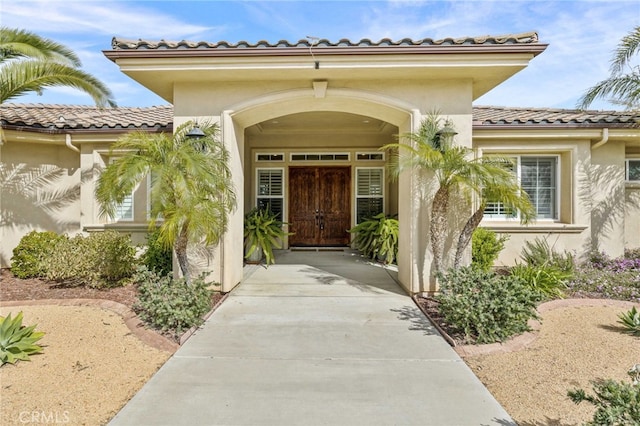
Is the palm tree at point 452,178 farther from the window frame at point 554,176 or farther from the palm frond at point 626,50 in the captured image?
the palm frond at point 626,50

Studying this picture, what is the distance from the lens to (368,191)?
1223cm

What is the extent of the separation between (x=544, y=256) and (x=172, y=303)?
8.35 m

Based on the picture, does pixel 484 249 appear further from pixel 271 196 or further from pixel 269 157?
pixel 269 157

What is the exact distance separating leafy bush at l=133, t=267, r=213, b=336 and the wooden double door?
6840 mm

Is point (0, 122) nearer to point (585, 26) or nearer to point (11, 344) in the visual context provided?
point (11, 344)

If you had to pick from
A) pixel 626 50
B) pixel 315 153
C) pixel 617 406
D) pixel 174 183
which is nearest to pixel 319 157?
pixel 315 153

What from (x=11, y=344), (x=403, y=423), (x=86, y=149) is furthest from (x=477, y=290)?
(x=86, y=149)

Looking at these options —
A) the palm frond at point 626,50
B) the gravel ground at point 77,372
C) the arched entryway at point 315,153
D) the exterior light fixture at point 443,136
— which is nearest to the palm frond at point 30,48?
the arched entryway at point 315,153

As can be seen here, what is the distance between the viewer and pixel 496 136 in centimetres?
891

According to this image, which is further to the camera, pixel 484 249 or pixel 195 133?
pixel 484 249

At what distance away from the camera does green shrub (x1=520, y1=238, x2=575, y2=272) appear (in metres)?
8.09

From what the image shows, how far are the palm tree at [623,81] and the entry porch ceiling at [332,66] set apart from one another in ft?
11.9

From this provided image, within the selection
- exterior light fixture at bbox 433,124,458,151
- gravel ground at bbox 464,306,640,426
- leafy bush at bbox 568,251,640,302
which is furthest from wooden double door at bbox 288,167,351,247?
gravel ground at bbox 464,306,640,426

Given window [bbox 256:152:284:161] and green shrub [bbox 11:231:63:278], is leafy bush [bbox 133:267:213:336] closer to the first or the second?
green shrub [bbox 11:231:63:278]
